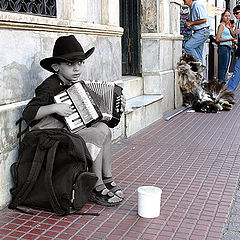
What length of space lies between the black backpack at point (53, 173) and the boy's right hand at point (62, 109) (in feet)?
0.45

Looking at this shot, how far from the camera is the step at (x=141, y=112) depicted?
6.15m

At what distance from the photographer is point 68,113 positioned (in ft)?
11.4

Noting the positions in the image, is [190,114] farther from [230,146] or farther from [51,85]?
[51,85]

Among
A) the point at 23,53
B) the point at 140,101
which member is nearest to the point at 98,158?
the point at 23,53

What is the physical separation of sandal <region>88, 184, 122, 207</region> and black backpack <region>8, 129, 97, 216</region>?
0.64ft

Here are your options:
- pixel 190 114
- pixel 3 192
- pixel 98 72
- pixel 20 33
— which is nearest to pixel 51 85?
pixel 20 33

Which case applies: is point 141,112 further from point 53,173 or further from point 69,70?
point 53,173

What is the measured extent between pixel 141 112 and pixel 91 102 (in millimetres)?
3036

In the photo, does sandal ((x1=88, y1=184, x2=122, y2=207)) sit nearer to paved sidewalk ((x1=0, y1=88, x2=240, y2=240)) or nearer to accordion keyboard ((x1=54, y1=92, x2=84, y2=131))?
paved sidewalk ((x1=0, y1=88, x2=240, y2=240))

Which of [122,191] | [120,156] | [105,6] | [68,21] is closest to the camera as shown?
[122,191]

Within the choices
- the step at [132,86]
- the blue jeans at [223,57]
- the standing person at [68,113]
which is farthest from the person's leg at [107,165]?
the blue jeans at [223,57]

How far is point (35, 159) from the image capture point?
3.41m

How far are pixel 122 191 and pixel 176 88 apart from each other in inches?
196

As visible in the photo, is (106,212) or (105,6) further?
(105,6)
